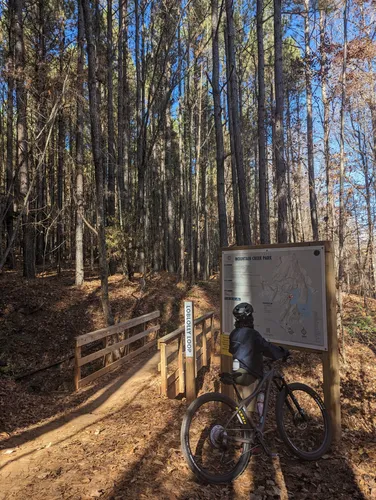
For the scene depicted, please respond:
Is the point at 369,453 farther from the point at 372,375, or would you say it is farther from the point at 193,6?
the point at 193,6

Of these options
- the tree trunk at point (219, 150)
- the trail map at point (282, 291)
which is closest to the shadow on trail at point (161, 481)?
the trail map at point (282, 291)

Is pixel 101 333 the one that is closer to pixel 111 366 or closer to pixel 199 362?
pixel 111 366

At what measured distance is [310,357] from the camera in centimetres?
802

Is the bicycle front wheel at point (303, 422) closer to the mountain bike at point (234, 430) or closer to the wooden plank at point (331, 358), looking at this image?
the mountain bike at point (234, 430)

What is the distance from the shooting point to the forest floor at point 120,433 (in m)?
3.04

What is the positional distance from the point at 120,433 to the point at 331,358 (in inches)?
102

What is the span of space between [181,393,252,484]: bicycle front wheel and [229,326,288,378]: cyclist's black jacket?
1.33 ft

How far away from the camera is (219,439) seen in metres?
3.17

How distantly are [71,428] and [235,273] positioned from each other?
2.89 metres

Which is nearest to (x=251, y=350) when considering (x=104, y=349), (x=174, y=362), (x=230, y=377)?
(x=230, y=377)

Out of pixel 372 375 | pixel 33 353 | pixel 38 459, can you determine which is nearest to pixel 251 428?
pixel 38 459

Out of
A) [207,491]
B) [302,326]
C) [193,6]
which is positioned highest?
[193,6]

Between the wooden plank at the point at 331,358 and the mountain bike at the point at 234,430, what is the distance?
147 millimetres

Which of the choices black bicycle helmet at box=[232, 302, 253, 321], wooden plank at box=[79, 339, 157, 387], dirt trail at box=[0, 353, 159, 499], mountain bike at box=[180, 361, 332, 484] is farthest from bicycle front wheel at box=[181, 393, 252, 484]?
wooden plank at box=[79, 339, 157, 387]
